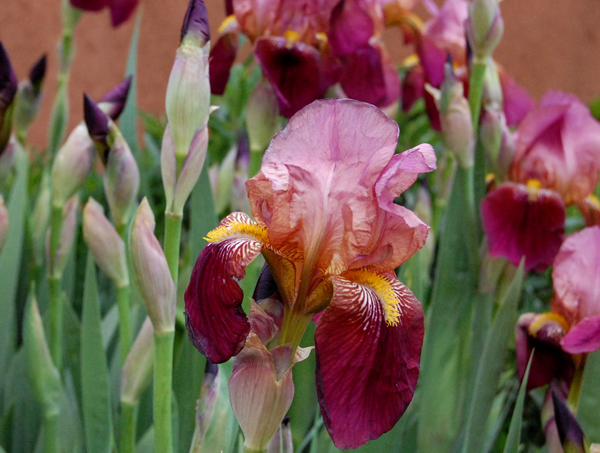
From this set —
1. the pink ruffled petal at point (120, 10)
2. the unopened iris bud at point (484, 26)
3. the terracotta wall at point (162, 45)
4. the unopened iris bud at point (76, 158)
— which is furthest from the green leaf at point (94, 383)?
the terracotta wall at point (162, 45)

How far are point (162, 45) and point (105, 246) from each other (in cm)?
178

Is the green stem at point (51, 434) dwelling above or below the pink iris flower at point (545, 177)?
below

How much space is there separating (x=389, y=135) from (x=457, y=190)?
419mm

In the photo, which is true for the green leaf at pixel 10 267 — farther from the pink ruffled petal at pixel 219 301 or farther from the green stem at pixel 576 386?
the green stem at pixel 576 386

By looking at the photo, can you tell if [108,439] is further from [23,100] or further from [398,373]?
[23,100]

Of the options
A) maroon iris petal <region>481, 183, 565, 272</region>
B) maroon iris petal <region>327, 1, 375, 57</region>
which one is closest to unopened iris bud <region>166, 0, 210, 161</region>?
maroon iris petal <region>327, 1, 375, 57</region>

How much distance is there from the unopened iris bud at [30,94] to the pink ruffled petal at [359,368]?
0.73 m

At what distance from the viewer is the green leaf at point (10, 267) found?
2.55ft

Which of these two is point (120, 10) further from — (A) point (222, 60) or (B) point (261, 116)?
(B) point (261, 116)

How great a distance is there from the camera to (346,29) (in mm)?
788

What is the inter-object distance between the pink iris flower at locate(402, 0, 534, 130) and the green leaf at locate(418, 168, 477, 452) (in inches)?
12.8

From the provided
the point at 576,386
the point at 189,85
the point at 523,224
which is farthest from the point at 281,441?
the point at 523,224

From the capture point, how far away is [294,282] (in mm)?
397

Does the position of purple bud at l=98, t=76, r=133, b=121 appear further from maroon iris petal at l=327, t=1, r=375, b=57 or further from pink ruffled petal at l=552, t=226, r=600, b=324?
pink ruffled petal at l=552, t=226, r=600, b=324
